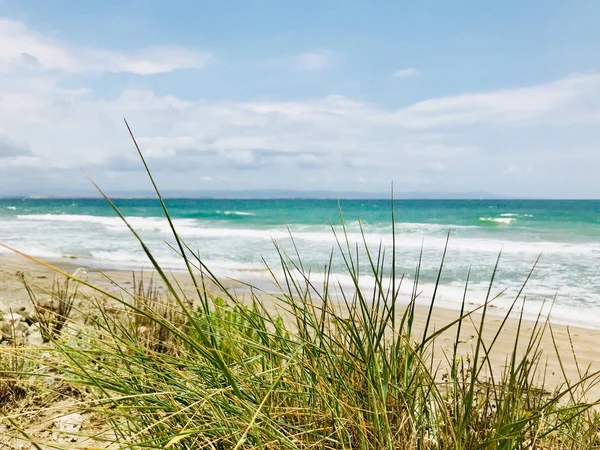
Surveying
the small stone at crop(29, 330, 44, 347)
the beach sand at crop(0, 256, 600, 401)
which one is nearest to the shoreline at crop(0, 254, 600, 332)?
the beach sand at crop(0, 256, 600, 401)

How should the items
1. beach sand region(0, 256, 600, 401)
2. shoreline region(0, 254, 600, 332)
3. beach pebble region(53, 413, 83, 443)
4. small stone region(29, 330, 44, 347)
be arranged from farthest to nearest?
1. shoreline region(0, 254, 600, 332)
2. beach sand region(0, 256, 600, 401)
3. small stone region(29, 330, 44, 347)
4. beach pebble region(53, 413, 83, 443)

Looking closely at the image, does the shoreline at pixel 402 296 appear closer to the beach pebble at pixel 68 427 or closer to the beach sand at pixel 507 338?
the beach sand at pixel 507 338

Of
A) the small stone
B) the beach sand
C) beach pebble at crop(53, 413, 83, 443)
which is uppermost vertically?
the small stone

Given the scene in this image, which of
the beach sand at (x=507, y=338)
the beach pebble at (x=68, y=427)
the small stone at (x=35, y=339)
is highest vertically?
the small stone at (x=35, y=339)

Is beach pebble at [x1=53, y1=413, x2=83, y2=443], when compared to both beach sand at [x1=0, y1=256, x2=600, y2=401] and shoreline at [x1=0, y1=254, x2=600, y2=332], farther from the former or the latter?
beach sand at [x1=0, y1=256, x2=600, y2=401]

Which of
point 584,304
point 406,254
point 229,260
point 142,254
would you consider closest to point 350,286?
point 584,304

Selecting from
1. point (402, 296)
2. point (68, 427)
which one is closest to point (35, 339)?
point (68, 427)

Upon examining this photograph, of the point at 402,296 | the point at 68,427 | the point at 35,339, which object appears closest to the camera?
the point at 68,427

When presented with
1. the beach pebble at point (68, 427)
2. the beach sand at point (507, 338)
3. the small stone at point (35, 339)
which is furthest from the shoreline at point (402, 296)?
the beach pebble at point (68, 427)

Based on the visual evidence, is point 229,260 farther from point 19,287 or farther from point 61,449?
point 61,449

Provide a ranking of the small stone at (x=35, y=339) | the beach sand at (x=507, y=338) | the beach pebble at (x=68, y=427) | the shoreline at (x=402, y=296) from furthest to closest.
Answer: the shoreline at (x=402, y=296)
the beach sand at (x=507, y=338)
the small stone at (x=35, y=339)
the beach pebble at (x=68, y=427)

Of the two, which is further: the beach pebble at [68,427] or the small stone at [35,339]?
the small stone at [35,339]

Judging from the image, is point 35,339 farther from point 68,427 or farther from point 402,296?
point 402,296

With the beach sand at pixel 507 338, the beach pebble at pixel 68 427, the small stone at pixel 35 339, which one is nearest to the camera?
the beach pebble at pixel 68 427
